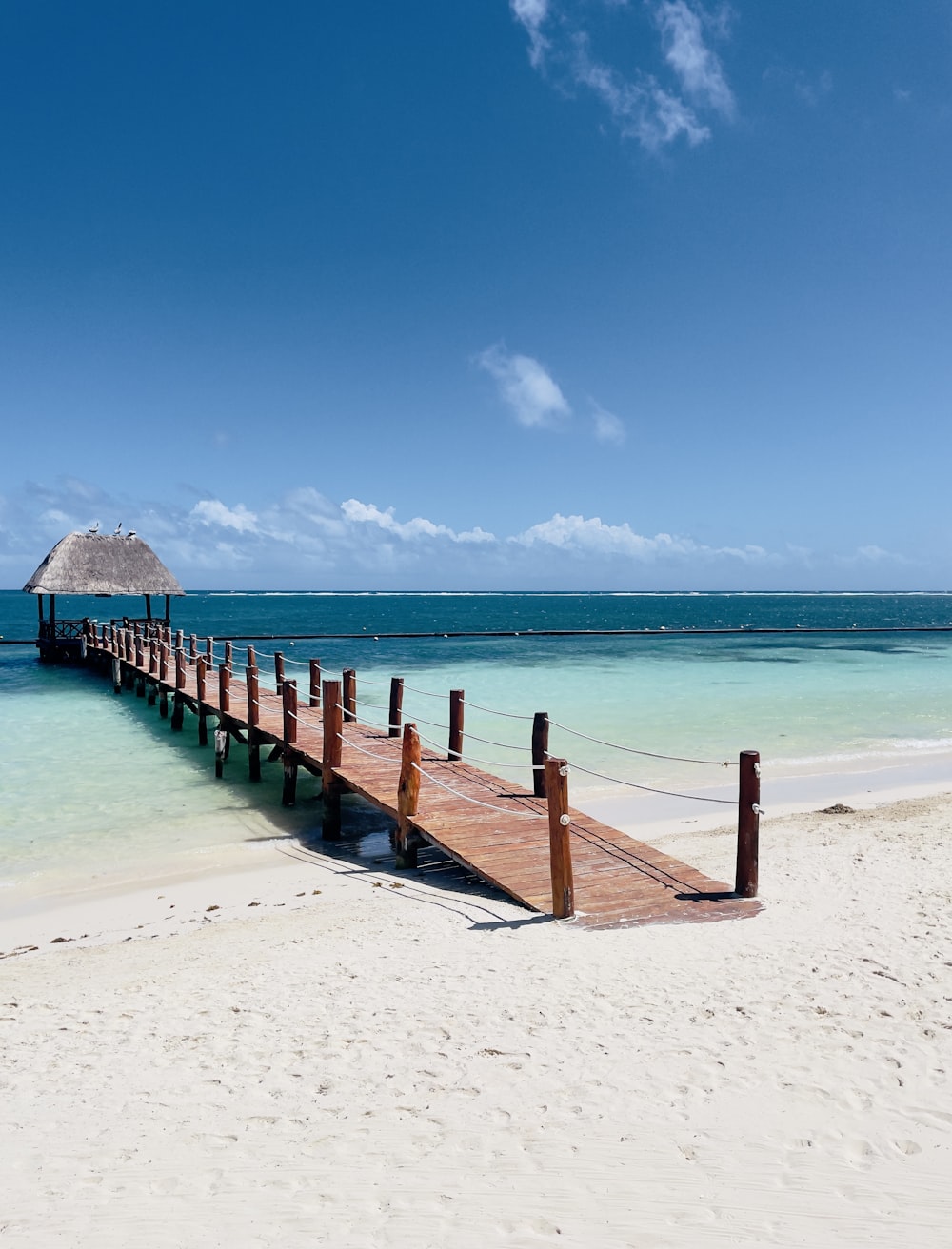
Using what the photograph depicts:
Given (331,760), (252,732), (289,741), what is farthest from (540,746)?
(252,732)

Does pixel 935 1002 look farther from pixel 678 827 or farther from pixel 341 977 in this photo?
pixel 678 827

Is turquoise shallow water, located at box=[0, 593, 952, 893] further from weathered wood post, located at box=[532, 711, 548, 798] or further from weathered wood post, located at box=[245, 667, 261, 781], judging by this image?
weathered wood post, located at box=[532, 711, 548, 798]

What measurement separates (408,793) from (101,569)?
91.7 feet

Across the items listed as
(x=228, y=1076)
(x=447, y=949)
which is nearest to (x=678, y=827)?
(x=447, y=949)

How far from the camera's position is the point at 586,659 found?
37.8 m

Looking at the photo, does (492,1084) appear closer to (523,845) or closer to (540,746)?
(523,845)

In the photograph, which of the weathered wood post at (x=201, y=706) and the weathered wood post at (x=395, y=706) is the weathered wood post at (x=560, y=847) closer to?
the weathered wood post at (x=395, y=706)

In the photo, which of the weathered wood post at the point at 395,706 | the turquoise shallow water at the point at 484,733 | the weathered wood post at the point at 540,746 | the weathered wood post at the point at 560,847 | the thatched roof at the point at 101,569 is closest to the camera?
the weathered wood post at the point at 560,847

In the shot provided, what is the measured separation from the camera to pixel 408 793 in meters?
8.85

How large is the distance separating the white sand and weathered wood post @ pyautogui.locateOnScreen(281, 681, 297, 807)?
536 cm

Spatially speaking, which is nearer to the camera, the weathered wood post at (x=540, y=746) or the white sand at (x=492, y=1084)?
the white sand at (x=492, y=1084)

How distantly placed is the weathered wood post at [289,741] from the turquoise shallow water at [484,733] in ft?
0.96

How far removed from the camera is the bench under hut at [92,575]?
31.3 m

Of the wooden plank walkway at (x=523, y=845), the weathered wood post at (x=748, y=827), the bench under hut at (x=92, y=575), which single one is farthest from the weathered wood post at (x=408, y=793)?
the bench under hut at (x=92, y=575)
